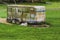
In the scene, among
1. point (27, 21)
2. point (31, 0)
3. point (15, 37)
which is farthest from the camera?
point (31, 0)

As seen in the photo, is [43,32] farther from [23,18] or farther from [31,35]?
[23,18]

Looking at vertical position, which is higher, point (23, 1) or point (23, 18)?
point (23, 18)

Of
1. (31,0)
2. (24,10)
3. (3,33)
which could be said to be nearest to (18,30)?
(3,33)

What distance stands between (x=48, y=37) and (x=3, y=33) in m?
3.48

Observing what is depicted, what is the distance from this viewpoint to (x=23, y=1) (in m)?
60.1

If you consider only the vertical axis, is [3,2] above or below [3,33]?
below

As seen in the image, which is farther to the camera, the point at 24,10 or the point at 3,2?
the point at 3,2

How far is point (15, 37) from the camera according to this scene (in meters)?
18.0

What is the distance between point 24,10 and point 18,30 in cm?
481

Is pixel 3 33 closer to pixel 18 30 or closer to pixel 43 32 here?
pixel 18 30

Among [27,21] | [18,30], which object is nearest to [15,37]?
[18,30]

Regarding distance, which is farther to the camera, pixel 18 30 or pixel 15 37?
pixel 18 30

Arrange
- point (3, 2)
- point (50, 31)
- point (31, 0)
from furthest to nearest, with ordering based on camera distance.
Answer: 1. point (31, 0)
2. point (3, 2)
3. point (50, 31)

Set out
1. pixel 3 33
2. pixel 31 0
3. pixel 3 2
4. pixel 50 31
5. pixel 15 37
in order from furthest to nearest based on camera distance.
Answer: pixel 31 0
pixel 3 2
pixel 50 31
pixel 3 33
pixel 15 37
